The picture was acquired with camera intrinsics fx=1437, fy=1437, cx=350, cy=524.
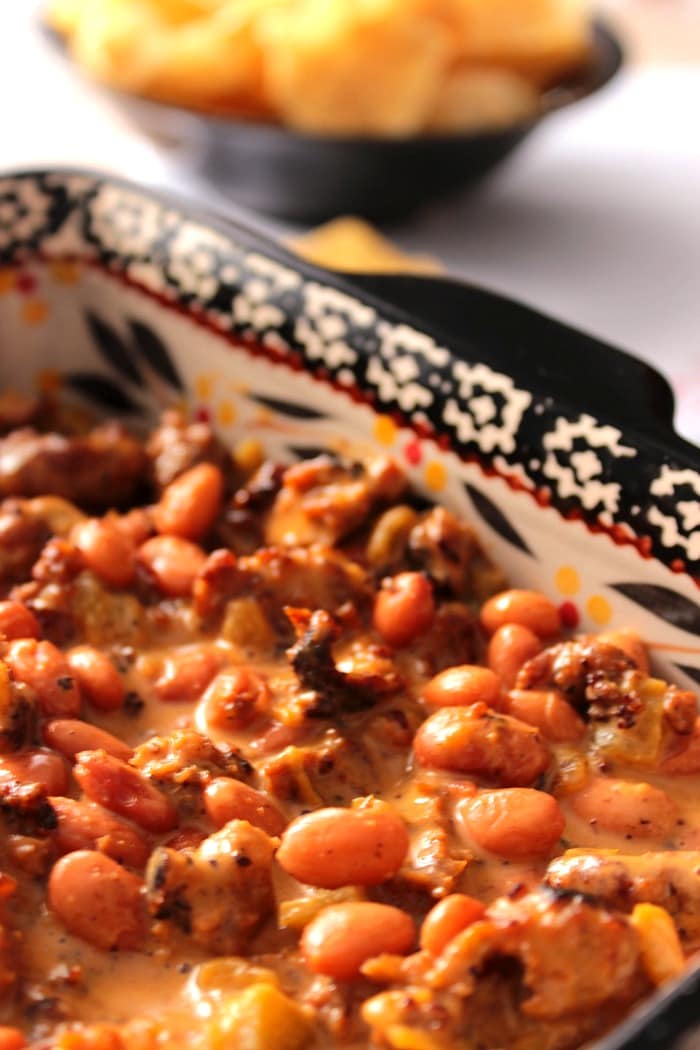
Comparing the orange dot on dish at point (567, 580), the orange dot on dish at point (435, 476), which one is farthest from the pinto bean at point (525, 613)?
the orange dot on dish at point (435, 476)

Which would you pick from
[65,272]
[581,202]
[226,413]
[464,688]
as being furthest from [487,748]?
[581,202]

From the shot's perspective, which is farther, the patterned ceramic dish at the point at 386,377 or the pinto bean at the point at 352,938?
the patterned ceramic dish at the point at 386,377

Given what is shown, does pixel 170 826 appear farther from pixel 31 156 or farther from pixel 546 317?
pixel 31 156

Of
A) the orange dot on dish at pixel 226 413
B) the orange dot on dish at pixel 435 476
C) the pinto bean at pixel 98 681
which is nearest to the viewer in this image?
the pinto bean at pixel 98 681

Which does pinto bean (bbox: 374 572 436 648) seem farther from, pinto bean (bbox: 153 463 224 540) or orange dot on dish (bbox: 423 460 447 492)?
pinto bean (bbox: 153 463 224 540)

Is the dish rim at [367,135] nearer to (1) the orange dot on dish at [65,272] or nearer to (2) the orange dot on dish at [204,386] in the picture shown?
(1) the orange dot on dish at [65,272]

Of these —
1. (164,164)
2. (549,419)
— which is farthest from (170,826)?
(164,164)
